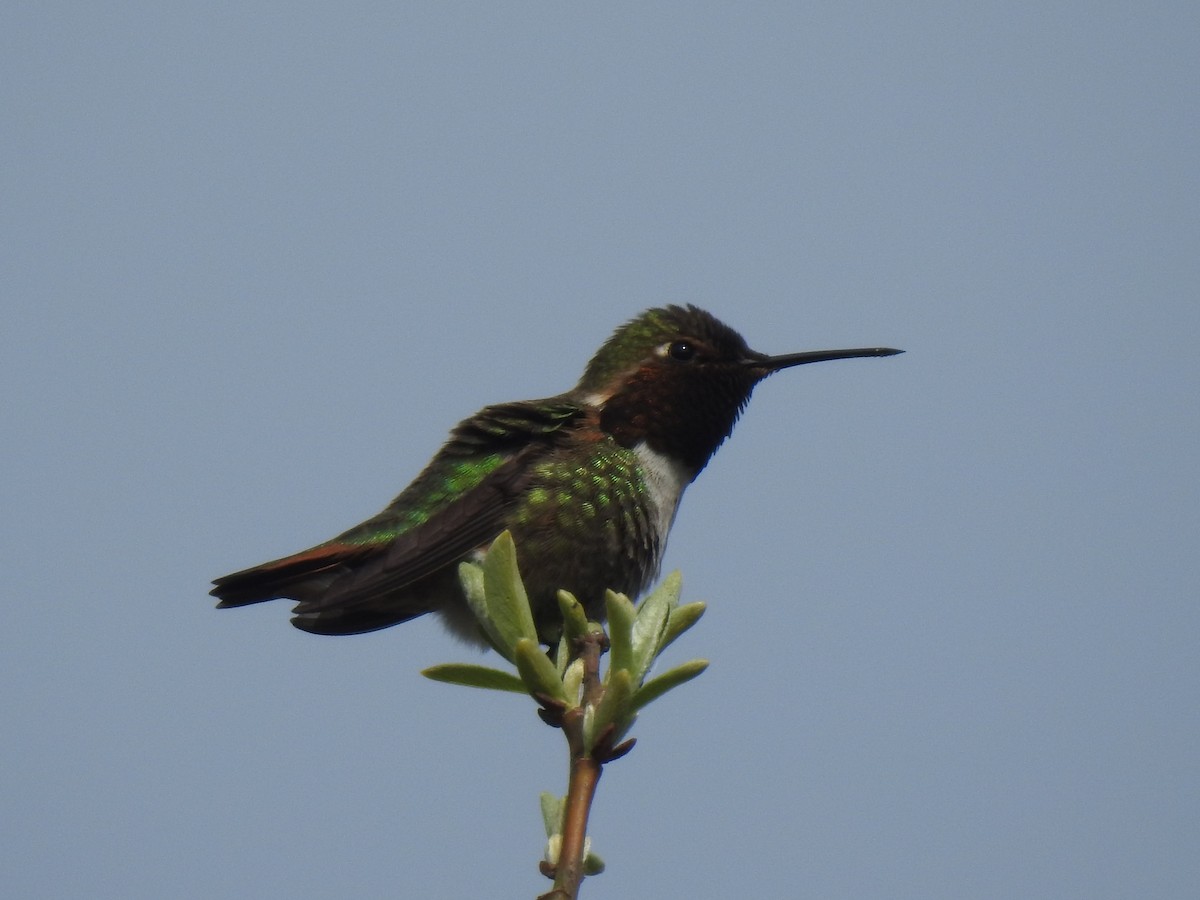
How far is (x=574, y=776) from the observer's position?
1.88 metres

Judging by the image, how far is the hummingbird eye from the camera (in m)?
6.10

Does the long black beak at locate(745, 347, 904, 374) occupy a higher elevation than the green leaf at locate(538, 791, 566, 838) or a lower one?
higher

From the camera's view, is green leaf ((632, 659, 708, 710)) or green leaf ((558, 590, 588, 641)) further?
green leaf ((558, 590, 588, 641))

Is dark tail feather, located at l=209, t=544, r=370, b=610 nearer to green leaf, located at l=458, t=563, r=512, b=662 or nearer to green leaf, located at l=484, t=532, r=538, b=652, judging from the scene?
green leaf, located at l=458, t=563, r=512, b=662

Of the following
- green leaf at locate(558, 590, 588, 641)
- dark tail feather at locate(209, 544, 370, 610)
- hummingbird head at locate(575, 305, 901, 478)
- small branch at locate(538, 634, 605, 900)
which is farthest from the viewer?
hummingbird head at locate(575, 305, 901, 478)

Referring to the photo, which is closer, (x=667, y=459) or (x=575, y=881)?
(x=575, y=881)

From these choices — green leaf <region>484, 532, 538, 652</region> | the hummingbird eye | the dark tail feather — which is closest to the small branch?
green leaf <region>484, 532, 538, 652</region>

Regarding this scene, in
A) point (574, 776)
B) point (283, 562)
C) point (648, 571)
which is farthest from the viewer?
point (648, 571)

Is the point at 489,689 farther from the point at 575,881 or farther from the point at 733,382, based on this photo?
the point at 733,382

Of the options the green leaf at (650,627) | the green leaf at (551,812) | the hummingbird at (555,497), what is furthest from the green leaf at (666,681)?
the hummingbird at (555,497)

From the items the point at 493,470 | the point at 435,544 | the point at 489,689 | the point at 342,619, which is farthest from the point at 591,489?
the point at 489,689

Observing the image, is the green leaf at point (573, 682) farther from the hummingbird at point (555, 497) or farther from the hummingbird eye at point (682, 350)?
the hummingbird eye at point (682, 350)

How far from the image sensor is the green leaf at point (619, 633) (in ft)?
7.13

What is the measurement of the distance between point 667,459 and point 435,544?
129 cm
